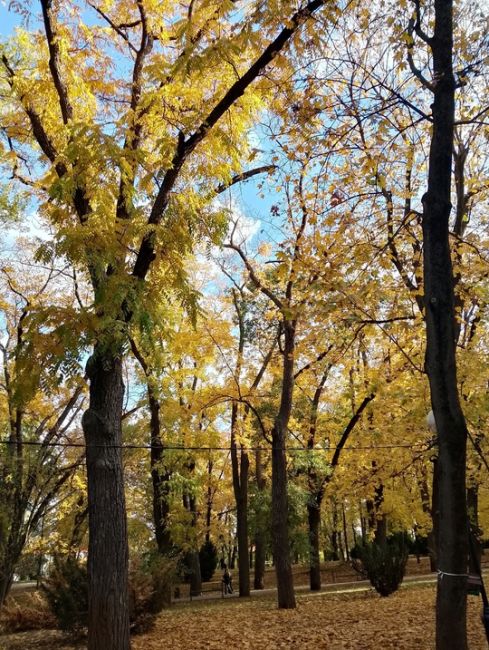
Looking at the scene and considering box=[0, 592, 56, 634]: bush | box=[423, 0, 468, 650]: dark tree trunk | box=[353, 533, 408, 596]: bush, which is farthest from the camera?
box=[353, 533, 408, 596]: bush

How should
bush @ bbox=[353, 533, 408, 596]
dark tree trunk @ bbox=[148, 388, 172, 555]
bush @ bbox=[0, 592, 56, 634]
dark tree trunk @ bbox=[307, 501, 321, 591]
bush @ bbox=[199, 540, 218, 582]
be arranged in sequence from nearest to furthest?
bush @ bbox=[0, 592, 56, 634]
bush @ bbox=[353, 533, 408, 596]
dark tree trunk @ bbox=[148, 388, 172, 555]
dark tree trunk @ bbox=[307, 501, 321, 591]
bush @ bbox=[199, 540, 218, 582]

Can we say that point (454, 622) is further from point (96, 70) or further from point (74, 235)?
point (96, 70)

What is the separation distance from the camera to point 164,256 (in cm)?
642

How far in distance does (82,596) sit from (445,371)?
6888mm

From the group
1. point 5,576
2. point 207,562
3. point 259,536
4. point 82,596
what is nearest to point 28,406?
point 5,576

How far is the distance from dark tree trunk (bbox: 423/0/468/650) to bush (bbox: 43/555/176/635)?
585 cm

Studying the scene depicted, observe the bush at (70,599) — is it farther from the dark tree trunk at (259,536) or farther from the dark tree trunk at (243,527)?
the dark tree trunk at (259,536)

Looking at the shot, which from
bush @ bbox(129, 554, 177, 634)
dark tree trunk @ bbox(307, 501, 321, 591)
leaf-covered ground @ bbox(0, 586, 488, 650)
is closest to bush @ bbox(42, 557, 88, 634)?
leaf-covered ground @ bbox(0, 586, 488, 650)

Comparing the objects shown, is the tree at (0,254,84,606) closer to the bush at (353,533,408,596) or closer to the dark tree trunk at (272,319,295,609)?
the dark tree trunk at (272,319,295,609)

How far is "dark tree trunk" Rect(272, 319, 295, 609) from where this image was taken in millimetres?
10523

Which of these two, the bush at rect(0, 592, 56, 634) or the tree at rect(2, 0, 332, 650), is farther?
the bush at rect(0, 592, 56, 634)

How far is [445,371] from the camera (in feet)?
13.7

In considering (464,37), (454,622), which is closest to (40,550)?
(454,622)

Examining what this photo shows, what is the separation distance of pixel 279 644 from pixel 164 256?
501 cm
